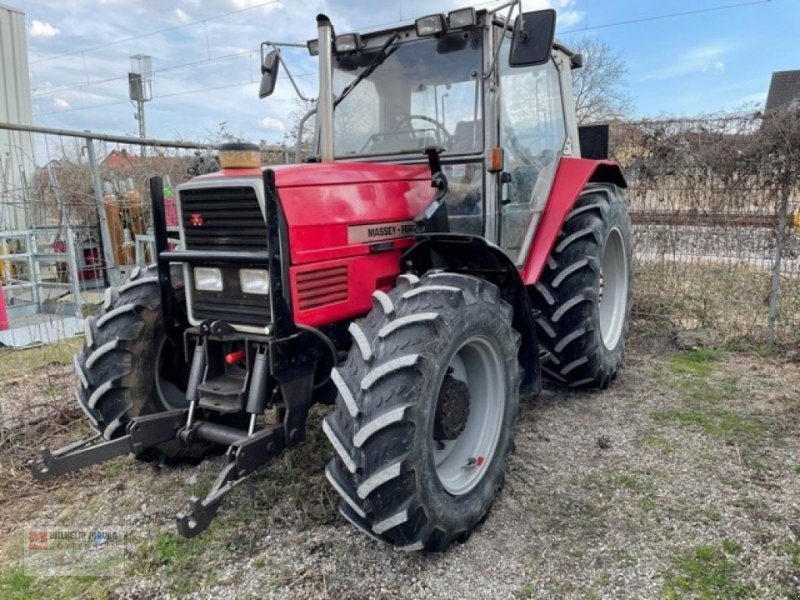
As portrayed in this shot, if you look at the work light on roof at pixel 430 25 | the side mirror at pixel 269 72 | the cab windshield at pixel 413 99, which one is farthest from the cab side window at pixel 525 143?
the side mirror at pixel 269 72

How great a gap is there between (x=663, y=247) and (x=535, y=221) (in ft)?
9.26

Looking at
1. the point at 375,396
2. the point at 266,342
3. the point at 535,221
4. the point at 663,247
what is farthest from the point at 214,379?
the point at 663,247

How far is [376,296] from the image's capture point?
250cm

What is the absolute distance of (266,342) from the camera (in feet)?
8.38

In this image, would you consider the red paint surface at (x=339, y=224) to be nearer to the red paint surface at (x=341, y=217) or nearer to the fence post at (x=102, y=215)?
the red paint surface at (x=341, y=217)

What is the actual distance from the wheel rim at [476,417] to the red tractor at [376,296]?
10 mm

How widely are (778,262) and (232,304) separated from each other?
463cm

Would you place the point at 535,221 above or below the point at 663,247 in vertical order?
above

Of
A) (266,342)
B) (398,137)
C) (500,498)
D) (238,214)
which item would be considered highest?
(398,137)

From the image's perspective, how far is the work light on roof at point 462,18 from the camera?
3068 millimetres

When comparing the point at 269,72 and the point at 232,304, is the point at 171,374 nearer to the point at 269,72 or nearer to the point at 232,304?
the point at 232,304

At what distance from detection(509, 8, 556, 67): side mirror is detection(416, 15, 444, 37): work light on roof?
517 mm

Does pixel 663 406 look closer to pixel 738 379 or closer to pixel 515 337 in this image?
pixel 738 379

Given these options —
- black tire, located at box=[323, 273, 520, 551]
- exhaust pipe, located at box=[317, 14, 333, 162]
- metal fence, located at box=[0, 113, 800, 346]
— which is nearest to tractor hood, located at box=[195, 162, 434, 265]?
exhaust pipe, located at box=[317, 14, 333, 162]
